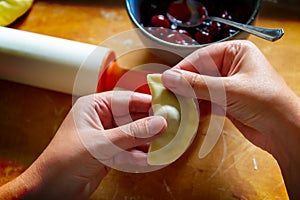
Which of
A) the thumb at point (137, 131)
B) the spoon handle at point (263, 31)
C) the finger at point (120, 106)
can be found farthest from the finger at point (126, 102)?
the spoon handle at point (263, 31)

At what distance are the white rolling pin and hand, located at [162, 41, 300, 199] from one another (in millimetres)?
185

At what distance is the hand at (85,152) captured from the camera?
2.34 ft

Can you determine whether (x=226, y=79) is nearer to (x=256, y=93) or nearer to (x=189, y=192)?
(x=256, y=93)

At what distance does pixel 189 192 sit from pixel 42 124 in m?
0.31

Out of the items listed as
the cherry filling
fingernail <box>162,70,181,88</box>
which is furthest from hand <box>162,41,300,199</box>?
the cherry filling

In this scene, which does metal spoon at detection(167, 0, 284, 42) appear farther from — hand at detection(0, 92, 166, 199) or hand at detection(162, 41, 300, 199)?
hand at detection(0, 92, 166, 199)

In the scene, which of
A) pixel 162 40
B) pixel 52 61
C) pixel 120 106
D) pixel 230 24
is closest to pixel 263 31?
pixel 230 24

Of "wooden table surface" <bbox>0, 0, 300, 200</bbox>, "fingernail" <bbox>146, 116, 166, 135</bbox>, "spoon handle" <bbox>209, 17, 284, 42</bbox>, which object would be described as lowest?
"wooden table surface" <bbox>0, 0, 300, 200</bbox>

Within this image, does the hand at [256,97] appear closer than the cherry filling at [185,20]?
Yes

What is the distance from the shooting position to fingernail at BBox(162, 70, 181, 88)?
731 mm

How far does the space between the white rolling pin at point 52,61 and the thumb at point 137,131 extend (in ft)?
0.61

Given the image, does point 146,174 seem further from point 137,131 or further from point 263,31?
point 263,31

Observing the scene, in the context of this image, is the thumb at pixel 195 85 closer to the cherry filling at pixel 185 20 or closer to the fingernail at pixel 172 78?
Answer: the fingernail at pixel 172 78

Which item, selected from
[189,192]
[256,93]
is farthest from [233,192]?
[256,93]
